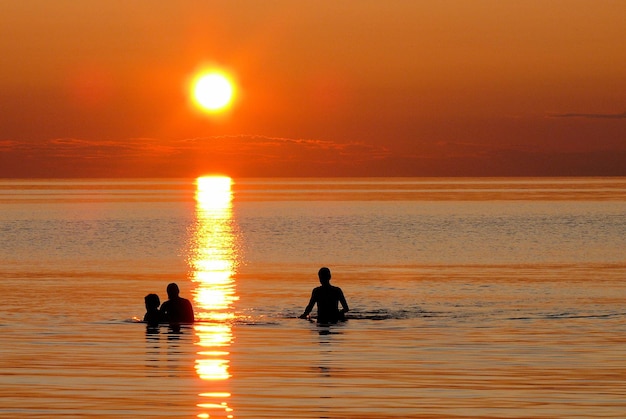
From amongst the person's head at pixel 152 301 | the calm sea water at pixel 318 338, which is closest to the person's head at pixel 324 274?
the calm sea water at pixel 318 338

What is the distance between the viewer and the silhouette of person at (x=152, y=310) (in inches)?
1054

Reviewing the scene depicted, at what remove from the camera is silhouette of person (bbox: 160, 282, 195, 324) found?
26578 mm

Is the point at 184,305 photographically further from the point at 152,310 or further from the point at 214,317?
the point at 214,317

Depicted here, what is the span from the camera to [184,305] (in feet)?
87.9

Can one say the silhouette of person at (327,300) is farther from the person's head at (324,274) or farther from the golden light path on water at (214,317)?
the golden light path on water at (214,317)

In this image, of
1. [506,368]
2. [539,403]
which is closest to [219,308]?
[506,368]

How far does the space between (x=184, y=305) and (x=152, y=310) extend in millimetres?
733

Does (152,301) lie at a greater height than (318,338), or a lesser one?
greater

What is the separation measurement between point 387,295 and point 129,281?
1030cm

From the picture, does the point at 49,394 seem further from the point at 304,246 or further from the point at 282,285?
the point at 304,246

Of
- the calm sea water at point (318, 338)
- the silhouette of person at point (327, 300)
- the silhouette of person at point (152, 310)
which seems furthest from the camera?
the silhouette of person at point (327, 300)

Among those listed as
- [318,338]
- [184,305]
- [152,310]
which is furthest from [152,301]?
[318,338]

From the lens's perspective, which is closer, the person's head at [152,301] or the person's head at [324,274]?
the person's head at [324,274]

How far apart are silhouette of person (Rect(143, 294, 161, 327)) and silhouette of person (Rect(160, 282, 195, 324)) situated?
158 mm
